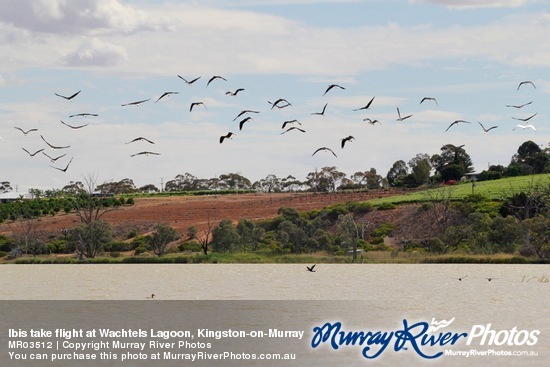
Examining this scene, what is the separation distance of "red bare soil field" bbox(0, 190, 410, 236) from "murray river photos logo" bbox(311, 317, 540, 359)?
7347 cm

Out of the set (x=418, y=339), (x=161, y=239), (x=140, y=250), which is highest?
(x=418, y=339)

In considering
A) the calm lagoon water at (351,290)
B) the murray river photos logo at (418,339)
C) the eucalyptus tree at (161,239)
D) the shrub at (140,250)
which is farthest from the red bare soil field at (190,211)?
the murray river photos logo at (418,339)

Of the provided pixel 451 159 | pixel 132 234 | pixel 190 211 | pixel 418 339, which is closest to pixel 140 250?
pixel 132 234

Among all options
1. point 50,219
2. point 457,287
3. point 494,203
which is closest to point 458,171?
point 494,203

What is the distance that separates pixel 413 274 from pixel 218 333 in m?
26.2

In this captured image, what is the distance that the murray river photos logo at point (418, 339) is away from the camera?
24.2 metres

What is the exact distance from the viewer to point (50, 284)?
4719 cm

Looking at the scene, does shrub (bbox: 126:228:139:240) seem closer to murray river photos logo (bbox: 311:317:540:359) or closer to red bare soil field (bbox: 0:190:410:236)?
red bare soil field (bbox: 0:190:410:236)

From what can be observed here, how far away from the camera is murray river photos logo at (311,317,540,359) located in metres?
24.2

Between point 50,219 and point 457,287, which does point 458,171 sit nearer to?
point 50,219

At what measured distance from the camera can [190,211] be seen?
120938 millimetres

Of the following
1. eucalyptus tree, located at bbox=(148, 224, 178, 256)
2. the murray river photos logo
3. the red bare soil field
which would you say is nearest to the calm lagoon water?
the murray river photos logo

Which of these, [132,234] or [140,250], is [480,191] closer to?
[132,234]

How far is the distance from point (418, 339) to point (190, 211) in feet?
316
